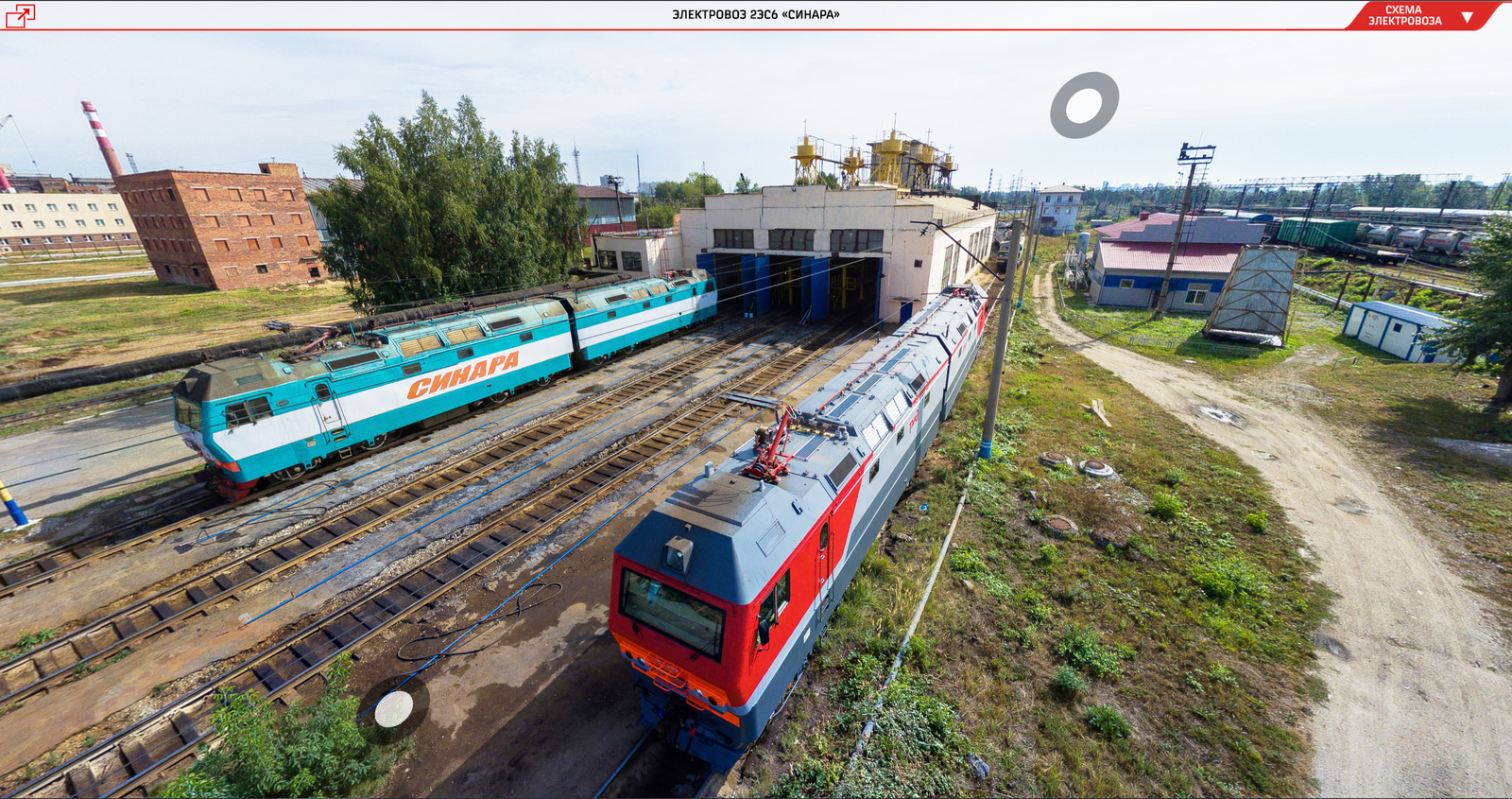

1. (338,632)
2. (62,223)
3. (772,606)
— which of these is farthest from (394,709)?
(62,223)

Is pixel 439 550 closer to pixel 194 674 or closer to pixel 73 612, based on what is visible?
pixel 194 674

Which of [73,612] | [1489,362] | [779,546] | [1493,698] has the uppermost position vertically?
[779,546]

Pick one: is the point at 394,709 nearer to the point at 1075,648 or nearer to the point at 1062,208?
the point at 1075,648

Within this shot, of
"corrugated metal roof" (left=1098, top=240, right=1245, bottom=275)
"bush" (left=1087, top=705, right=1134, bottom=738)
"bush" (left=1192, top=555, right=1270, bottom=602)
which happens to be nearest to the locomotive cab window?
"bush" (left=1087, top=705, right=1134, bottom=738)

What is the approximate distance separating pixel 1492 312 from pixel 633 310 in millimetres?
35610

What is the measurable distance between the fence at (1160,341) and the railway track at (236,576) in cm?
3207

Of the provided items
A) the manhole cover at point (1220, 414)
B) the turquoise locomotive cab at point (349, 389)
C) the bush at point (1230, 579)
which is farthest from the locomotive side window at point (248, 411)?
the manhole cover at point (1220, 414)

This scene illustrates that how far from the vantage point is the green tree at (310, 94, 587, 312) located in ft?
76.9

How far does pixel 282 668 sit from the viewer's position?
386 inches

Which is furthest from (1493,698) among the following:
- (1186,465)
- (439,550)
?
(439,550)

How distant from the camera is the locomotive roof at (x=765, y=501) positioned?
6809 mm

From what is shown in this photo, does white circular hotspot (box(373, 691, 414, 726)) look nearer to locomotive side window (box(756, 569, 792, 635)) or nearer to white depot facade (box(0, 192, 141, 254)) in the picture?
locomotive side window (box(756, 569, 792, 635))

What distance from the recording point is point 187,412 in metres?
13.5

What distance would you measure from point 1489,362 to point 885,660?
28990 millimetres
